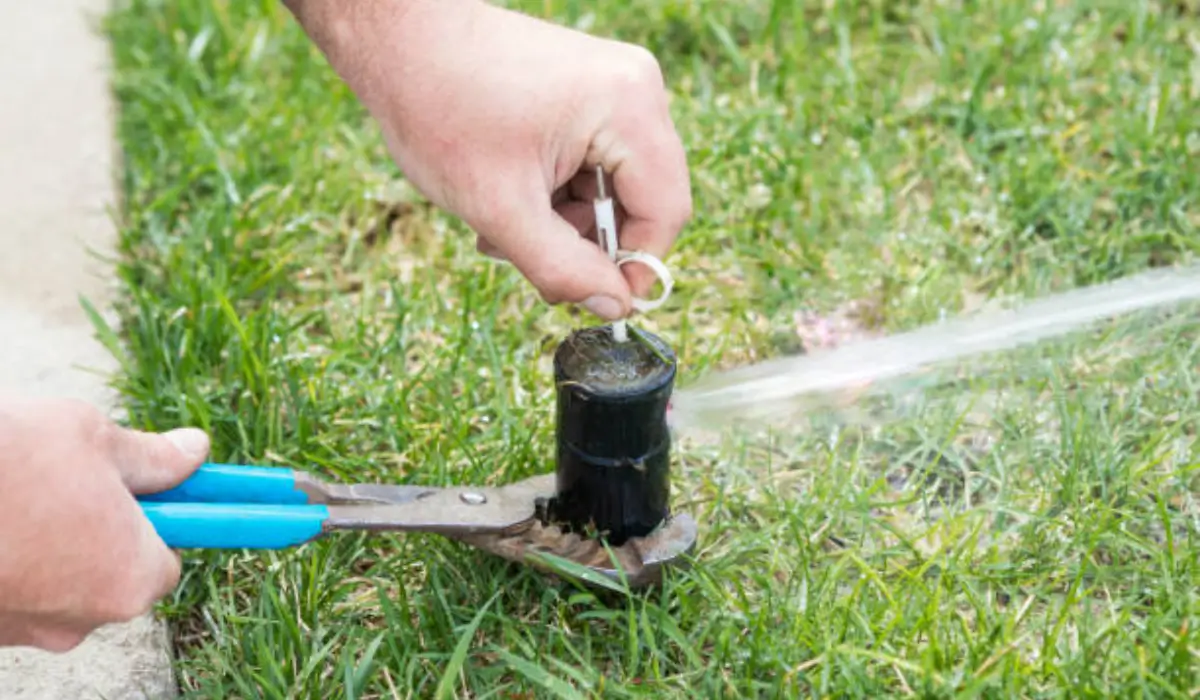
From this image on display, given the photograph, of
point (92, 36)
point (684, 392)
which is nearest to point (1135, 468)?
point (684, 392)

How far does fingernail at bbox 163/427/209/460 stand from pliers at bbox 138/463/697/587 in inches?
1.1

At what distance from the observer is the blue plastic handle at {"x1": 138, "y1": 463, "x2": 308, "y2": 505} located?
5.78ft

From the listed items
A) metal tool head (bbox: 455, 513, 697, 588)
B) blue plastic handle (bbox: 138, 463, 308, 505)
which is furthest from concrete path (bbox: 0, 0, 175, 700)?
metal tool head (bbox: 455, 513, 697, 588)

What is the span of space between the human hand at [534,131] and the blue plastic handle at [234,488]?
43cm

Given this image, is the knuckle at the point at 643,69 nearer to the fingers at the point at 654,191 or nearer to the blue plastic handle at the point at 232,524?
the fingers at the point at 654,191

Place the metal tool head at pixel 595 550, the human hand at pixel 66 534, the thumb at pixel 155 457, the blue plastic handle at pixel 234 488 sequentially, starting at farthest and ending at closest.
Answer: the metal tool head at pixel 595 550 < the blue plastic handle at pixel 234 488 < the thumb at pixel 155 457 < the human hand at pixel 66 534

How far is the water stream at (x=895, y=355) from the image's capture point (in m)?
2.44

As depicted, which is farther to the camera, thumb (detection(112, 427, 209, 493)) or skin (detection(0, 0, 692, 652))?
skin (detection(0, 0, 692, 652))

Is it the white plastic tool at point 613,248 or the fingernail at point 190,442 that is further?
the white plastic tool at point 613,248

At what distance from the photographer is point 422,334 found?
8.65 ft

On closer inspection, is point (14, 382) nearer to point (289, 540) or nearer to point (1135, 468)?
point (289, 540)

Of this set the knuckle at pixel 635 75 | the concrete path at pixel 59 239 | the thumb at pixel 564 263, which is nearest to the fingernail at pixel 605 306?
the thumb at pixel 564 263

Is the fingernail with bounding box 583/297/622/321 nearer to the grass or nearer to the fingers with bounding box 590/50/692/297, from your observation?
the fingers with bounding box 590/50/692/297

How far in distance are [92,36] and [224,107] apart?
58cm
